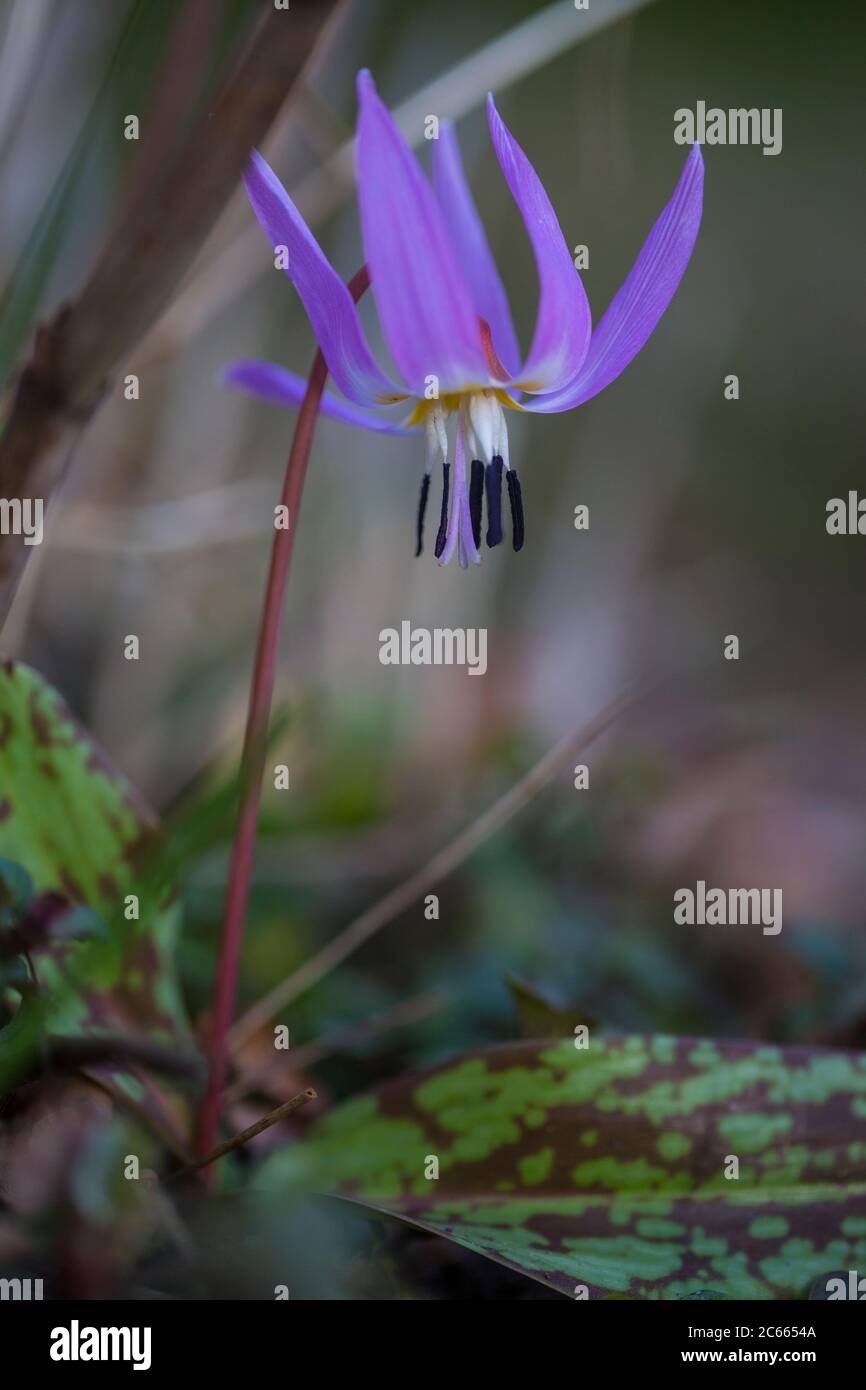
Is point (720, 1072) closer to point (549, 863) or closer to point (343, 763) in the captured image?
point (549, 863)

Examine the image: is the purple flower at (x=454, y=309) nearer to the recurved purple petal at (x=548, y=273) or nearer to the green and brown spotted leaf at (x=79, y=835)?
the recurved purple petal at (x=548, y=273)

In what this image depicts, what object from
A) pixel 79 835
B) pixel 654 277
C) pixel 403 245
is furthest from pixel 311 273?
pixel 79 835

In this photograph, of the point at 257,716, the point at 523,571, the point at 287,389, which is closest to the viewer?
the point at 257,716

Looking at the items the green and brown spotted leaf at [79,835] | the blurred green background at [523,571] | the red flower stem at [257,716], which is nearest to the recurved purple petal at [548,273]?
the red flower stem at [257,716]

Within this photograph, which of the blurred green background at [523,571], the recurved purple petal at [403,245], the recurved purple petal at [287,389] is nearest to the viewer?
the recurved purple petal at [403,245]

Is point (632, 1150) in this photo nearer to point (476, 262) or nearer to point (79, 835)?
point (79, 835)

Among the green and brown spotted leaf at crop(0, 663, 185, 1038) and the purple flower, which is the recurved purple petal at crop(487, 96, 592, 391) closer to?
the purple flower

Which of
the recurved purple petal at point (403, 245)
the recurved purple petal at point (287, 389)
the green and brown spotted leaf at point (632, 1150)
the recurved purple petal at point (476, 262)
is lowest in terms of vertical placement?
the green and brown spotted leaf at point (632, 1150)
